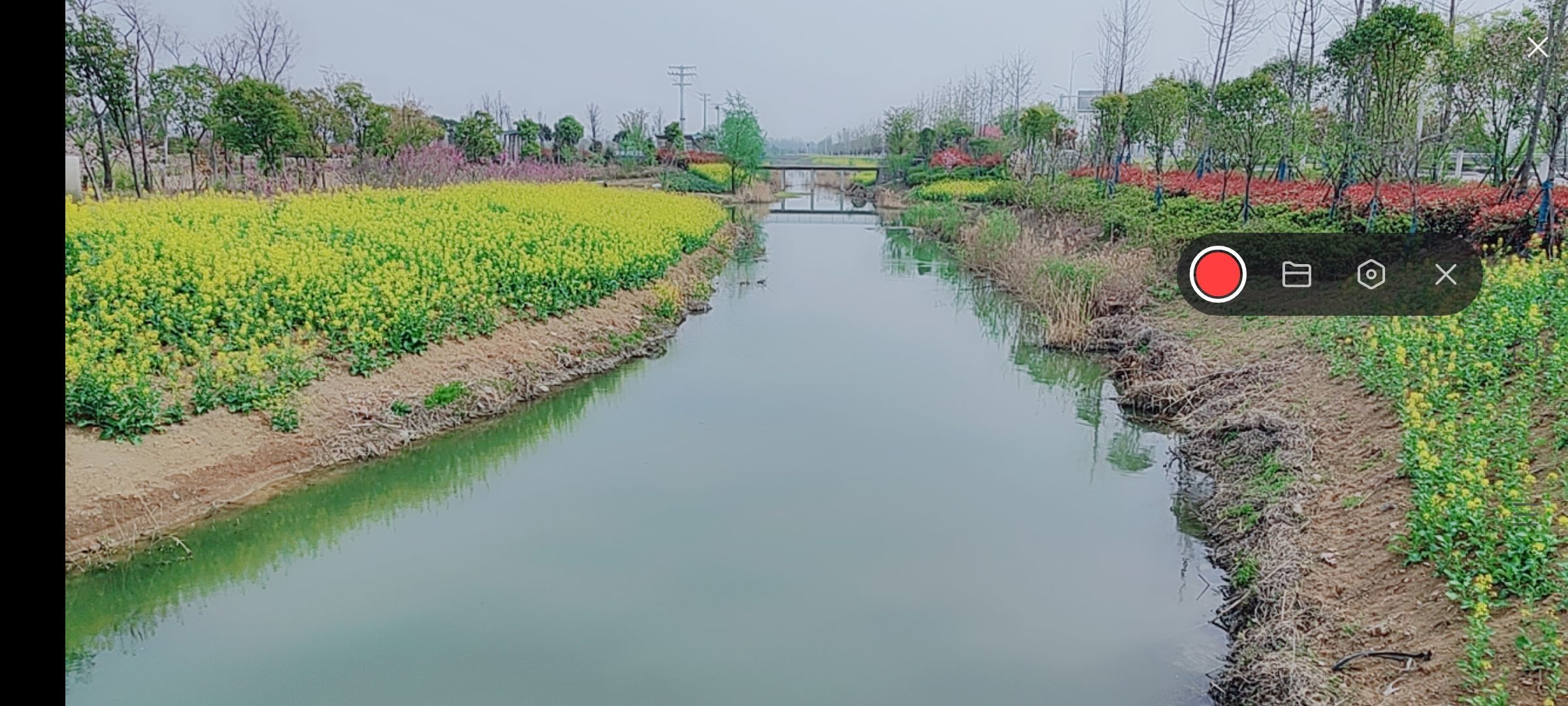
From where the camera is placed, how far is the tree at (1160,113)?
15.6 meters

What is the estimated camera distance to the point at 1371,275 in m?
6.61

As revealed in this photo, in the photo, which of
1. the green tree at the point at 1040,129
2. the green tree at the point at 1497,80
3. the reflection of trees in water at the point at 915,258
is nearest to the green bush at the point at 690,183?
the reflection of trees in water at the point at 915,258

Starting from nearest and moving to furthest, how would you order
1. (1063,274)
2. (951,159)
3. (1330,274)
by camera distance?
(1330,274), (1063,274), (951,159)

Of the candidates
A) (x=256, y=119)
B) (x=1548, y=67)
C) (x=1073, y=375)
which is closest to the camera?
(x=1548, y=67)

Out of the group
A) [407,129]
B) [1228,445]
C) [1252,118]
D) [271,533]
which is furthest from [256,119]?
[1252,118]

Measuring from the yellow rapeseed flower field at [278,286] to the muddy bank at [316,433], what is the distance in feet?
0.41

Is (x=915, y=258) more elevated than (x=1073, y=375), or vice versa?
(x=915, y=258)

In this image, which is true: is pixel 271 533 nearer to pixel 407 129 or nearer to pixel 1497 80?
pixel 1497 80

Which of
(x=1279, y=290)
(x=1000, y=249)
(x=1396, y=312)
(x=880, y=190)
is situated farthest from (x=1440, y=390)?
(x=880, y=190)

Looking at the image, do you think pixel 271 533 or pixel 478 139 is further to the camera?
pixel 478 139

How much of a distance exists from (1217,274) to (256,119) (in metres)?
12.3

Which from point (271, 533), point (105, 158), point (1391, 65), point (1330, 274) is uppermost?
point (1391, 65)

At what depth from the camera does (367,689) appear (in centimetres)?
360

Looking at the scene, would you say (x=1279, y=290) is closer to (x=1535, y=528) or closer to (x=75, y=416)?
(x=1535, y=528)
